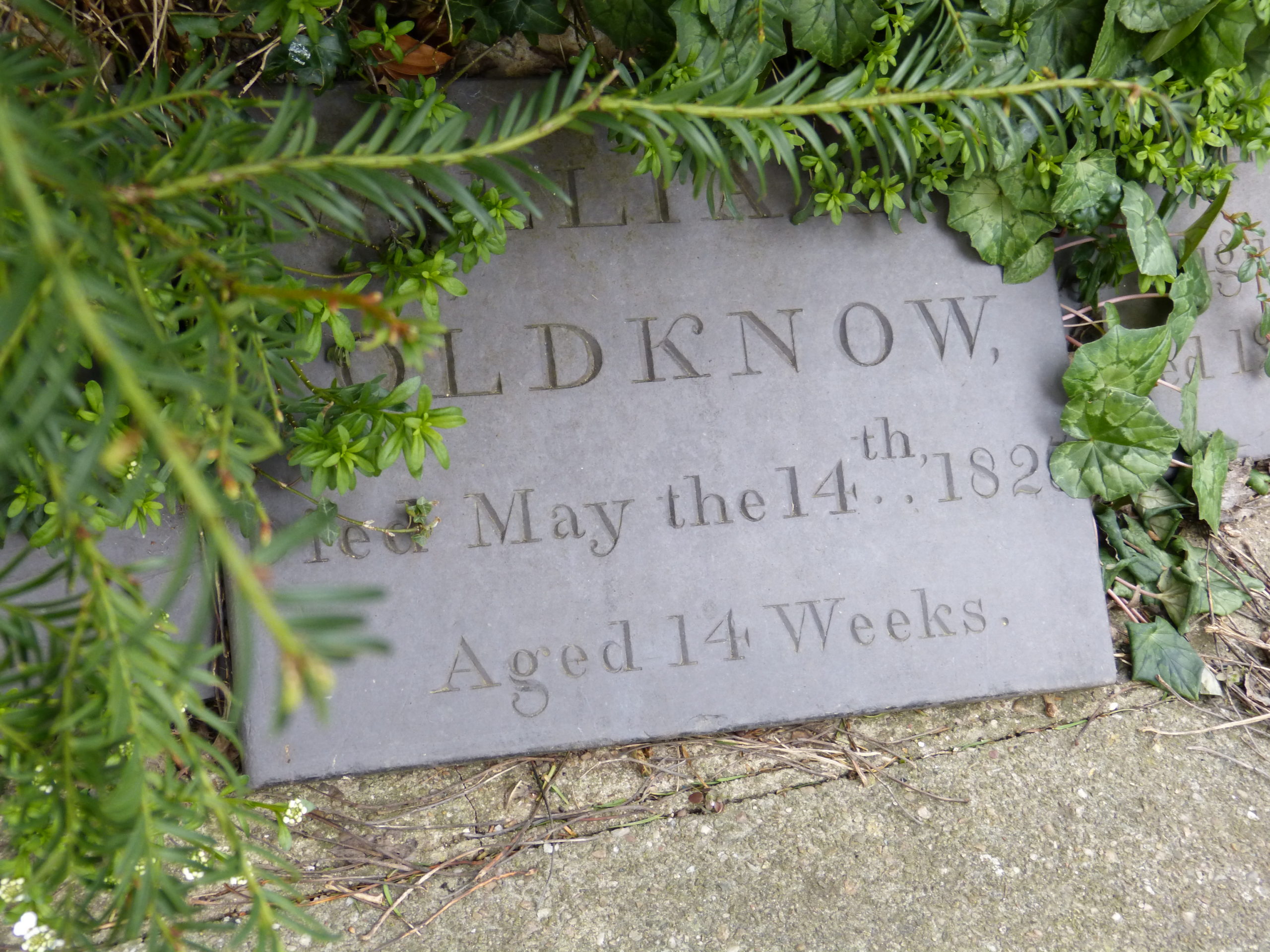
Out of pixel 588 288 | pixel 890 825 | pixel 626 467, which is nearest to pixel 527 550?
pixel 626 467

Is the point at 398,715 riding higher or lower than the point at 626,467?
lower

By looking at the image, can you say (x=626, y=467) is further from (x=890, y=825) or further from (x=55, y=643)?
(x=55, y=643)

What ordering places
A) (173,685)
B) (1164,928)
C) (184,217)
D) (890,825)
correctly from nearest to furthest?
(173,685), (184,217), (1164,928), (890,825)

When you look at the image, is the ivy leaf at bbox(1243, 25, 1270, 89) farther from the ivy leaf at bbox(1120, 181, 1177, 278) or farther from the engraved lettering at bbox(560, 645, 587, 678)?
the engraved lettering at bbox(560, 645, 587, 678)

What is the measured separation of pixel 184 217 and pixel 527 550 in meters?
0.97

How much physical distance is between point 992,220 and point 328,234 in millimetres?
1382

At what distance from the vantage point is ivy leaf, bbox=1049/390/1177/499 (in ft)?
5.77

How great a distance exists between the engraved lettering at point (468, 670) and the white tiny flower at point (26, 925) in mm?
731

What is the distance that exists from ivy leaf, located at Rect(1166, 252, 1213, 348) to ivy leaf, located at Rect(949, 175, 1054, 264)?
1.12ft

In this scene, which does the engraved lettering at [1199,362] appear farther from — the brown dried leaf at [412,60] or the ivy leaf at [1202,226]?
the brown dried leaf at [412,60]

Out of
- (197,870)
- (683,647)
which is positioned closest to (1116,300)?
(683,647)

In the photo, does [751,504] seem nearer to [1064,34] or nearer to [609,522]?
[609,522]

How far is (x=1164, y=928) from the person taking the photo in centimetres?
155

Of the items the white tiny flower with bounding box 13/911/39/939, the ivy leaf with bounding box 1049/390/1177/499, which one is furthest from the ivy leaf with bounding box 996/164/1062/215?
the white tiny flower with bounding box 13/911/39/939
